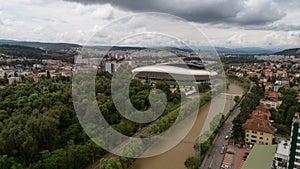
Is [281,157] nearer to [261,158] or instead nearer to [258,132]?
[261,158]

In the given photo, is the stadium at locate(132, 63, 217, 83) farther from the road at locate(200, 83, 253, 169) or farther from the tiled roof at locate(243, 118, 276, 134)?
the tiled roof at locate(243, 118, 276, 134)

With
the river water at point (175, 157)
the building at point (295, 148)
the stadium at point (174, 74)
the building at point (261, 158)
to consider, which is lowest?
the river water at point (175, 157)

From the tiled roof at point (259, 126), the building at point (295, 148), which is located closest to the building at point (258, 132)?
the tiled roof at point (259, 126)

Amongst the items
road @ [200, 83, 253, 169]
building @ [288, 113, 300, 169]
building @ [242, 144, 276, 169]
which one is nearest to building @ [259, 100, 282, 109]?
road @ [200, 83, 253, 169]

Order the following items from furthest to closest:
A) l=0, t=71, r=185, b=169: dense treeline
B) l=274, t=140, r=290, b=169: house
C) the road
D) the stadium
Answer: the stadium
the road
l=0, t=71, r=185, b=169: dense treeline
l=274, t=140, r=290, b=169: house

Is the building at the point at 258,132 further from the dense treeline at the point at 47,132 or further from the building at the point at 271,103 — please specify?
the building at the point at 271,103

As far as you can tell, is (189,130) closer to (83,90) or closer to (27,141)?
(83,90)

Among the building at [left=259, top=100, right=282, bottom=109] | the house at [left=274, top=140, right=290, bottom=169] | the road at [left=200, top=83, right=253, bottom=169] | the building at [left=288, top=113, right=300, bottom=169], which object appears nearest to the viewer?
the building at [left=288, top=113, right=300, bottom=169]
